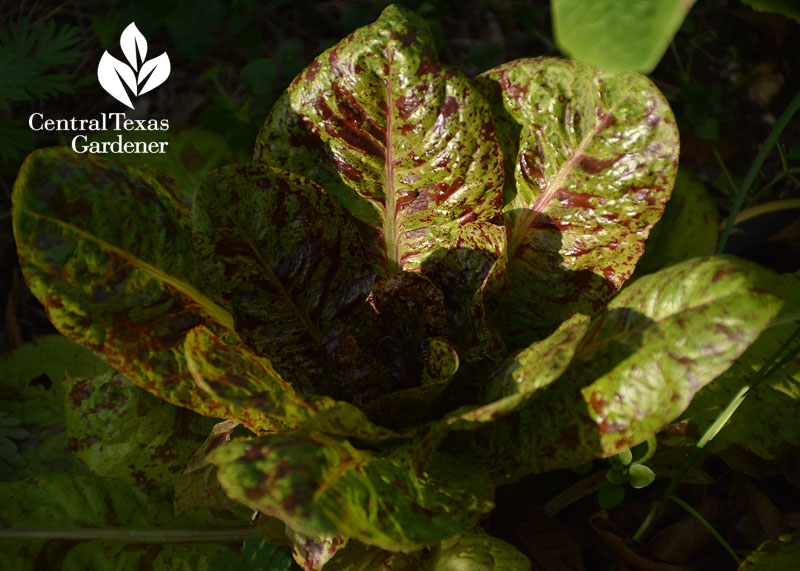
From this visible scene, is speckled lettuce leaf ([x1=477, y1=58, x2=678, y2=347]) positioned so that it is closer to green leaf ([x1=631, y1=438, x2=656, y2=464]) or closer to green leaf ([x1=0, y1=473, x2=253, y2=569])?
green leaf ([x1=631, y1=438, x2=656, y2=464])

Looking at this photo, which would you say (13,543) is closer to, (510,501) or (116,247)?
(116,247)

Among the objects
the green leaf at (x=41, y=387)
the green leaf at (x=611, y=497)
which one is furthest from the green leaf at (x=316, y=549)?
the green leaf at (x=41, y=387)

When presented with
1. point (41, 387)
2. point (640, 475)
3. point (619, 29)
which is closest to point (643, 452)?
point (640, 475)

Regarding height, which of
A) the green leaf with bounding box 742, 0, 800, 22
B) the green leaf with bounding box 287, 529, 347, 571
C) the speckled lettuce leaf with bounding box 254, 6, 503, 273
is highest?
the green leaf with bounding box 742, 0, 800, 22

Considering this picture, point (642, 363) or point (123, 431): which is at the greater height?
point (642, 363)

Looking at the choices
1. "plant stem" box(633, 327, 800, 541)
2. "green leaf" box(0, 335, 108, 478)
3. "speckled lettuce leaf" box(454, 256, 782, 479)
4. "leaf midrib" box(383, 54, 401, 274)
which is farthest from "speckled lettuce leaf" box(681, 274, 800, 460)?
"green leaf" box(0, 335, 108, 478)

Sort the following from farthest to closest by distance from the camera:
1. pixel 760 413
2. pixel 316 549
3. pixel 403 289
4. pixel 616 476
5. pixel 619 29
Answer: pixel 760 413 → pixel 616 476 → pixel 403 289 → pixel 316 549 → pixel 619 29

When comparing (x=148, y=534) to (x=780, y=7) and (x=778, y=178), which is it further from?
(x=778, y=178)
